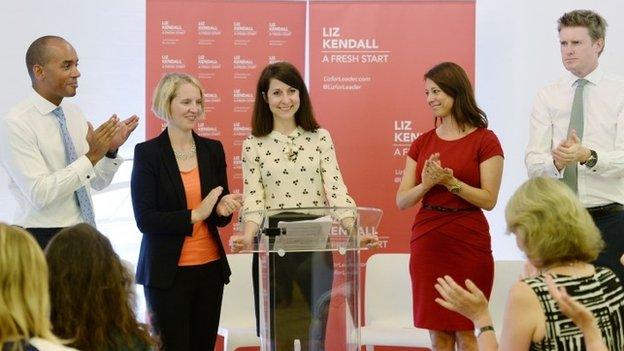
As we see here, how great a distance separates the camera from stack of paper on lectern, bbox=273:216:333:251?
4.12 metres

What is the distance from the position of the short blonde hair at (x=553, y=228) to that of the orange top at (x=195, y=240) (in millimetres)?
2293

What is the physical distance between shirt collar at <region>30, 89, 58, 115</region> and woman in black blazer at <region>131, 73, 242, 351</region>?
512 mm

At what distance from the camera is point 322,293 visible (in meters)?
4.25

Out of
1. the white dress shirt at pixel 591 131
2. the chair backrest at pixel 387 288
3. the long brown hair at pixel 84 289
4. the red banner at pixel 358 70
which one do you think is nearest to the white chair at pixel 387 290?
the chair backrest at pixel 387 288

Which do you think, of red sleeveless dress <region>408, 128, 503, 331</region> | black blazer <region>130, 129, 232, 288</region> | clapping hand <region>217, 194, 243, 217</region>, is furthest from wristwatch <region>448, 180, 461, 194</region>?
black blazer <region>130, 129, 232, 288</region>

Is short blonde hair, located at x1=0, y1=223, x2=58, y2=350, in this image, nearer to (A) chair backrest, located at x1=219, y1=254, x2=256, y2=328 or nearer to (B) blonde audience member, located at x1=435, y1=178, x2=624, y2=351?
(B) blonde audience member, located at x1=435, y1=178, x2=624, y2=351

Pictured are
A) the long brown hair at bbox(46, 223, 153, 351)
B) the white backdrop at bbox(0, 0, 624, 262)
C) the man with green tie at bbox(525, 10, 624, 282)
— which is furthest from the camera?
the white backdrop at bbox(0, 0, 624, 262)

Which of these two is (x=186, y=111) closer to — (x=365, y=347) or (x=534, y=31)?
(x=365, y=347)

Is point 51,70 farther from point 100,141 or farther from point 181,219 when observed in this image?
point 181,219

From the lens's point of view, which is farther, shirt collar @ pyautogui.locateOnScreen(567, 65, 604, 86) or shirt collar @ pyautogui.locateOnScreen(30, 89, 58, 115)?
shirt collar @ pyautogui.locateOnScreen(567, 65, 604, 86)

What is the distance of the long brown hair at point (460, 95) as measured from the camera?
16.9 ft

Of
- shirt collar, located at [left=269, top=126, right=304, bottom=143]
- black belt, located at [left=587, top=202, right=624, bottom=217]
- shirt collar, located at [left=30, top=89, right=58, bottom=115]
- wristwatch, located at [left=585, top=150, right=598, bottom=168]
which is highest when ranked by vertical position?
shirt collar, located at [left=30, top=89, right=58, bottom=115]

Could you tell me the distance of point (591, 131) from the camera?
17.1ft

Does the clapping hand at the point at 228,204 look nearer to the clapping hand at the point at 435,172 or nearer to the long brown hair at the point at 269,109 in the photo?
the long brown hair at the point at 269,109
